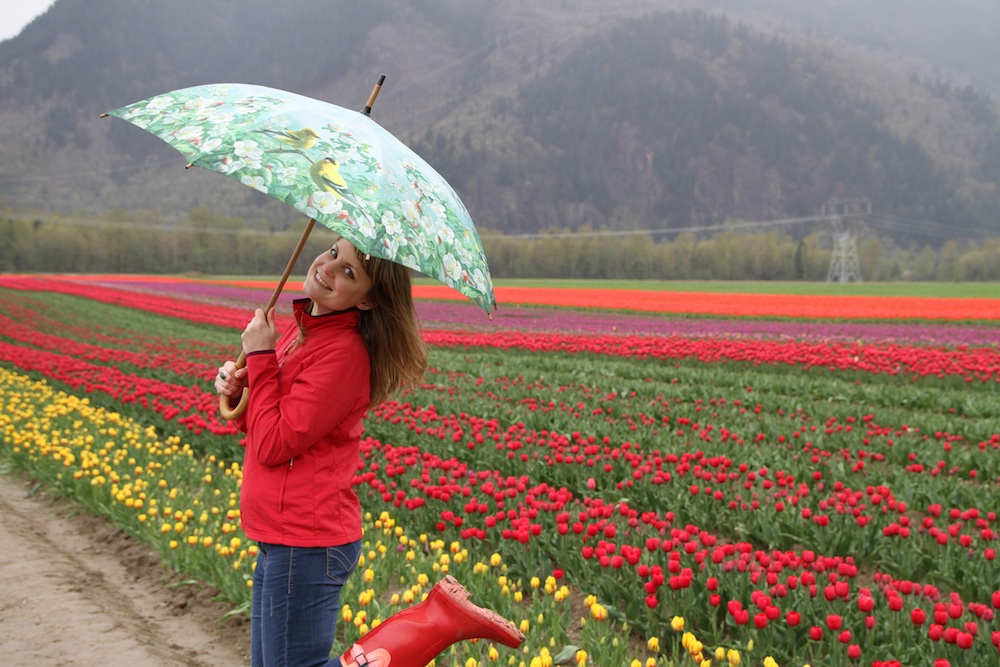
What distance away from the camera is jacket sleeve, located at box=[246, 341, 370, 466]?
7.96 feet

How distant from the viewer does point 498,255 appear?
9888 centimetres

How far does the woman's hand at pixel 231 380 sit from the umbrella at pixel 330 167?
29 centimetres

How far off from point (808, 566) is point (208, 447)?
5718 millimetres

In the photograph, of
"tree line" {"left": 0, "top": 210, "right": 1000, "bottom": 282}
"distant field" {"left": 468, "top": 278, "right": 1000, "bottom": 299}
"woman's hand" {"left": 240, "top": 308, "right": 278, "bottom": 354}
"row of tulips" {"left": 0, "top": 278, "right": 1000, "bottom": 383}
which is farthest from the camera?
"tree line" {"left": 0, "top": 210, "right": 1000, "bottom": 282}

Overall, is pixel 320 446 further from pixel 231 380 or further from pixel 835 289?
pixel 835 289

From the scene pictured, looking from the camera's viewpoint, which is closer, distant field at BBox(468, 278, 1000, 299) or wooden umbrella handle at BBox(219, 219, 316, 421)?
wooden umbrella handle at BBox(219, 219, 316, 421)

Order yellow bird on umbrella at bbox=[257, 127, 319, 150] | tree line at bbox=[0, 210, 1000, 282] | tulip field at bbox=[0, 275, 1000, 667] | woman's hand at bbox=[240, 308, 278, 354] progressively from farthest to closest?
tree line at bbox=[0, 210, 1000, 282], tulip field at bbox=[0, 275, 1000, 667], woman's hand at bbox=[240, 308, 278, 354], yellow bird on umbrella at bbox=[257, 127, 319, 150]

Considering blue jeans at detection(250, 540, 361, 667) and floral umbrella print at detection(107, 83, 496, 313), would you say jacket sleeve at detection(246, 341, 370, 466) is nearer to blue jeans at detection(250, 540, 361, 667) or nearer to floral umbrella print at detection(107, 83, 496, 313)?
blue jeans at detection(250, 540, 361, 667)

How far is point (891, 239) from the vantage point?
17962 centimetres

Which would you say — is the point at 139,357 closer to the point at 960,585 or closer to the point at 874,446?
the point at 874,446

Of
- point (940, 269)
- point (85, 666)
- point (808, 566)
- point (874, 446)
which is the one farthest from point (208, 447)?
point (940, 269)

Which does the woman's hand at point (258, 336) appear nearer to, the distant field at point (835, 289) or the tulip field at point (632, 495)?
the tulip field at point (632, 495)

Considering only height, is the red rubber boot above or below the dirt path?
above

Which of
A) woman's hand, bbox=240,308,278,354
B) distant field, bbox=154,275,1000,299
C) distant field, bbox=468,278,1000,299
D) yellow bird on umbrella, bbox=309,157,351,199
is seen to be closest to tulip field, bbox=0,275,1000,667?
woman's hand, bbox=240,308,278,354
